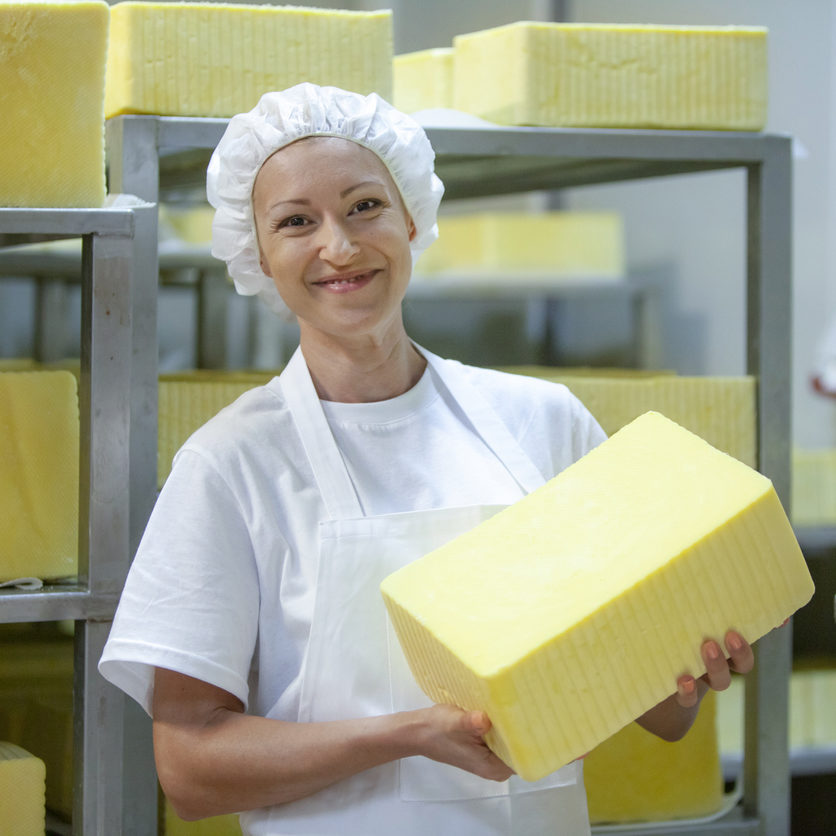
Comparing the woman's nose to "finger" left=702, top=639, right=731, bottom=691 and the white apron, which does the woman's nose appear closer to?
the white apron

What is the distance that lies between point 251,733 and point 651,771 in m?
0.80

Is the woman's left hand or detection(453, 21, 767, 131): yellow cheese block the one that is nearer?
the woman's left hand

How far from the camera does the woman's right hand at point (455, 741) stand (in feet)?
3.41

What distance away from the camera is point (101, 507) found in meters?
1.32

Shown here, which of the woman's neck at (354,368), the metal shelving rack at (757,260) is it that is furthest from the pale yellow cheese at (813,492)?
the woman's neck at (354,368)

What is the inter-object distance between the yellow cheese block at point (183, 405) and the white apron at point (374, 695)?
1.02 ft

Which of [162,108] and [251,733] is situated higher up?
[162,108]

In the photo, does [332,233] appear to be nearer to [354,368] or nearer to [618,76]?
[354,368]

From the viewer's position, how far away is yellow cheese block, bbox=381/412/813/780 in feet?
3.21

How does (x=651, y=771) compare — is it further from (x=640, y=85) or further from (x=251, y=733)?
(x=640, y=85)

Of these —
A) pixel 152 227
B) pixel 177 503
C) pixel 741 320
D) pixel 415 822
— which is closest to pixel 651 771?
pixel 415 822

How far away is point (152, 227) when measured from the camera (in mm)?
1402

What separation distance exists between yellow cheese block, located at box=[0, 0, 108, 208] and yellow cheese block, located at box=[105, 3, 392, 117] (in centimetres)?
11

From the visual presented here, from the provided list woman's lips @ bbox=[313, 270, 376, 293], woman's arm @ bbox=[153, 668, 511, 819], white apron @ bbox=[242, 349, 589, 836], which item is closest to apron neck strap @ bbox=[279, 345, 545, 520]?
white apron @ bbox=[242, 349, 589, 836]
